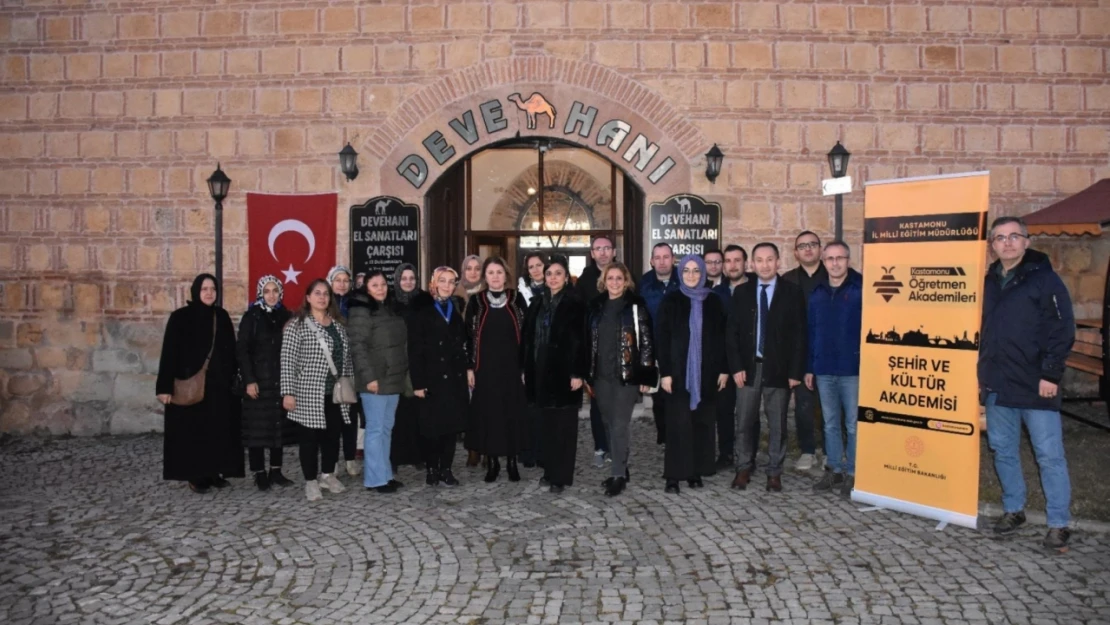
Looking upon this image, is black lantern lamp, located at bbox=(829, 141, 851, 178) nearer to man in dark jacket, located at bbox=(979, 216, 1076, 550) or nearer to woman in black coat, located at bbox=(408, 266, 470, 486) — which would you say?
man in dark jacket, located at bbox=(979, 216, 1076, 550)

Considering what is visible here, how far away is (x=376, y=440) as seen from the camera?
6.93 metres

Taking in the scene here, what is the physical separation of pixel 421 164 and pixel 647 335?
15.2 ft

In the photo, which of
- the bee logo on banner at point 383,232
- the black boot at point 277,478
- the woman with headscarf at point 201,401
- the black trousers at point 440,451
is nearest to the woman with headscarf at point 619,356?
the black trousers at point 440,451

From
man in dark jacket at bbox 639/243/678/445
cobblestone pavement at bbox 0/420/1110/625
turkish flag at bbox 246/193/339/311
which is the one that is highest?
turkish flag at bbox 246/193/339/311

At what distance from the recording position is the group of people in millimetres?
6738

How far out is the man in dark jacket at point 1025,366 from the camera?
5.30 m

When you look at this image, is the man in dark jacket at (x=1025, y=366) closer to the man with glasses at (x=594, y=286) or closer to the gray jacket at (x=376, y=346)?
the man with glasses at (x=594, y=286)

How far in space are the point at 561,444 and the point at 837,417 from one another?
2.18 metres

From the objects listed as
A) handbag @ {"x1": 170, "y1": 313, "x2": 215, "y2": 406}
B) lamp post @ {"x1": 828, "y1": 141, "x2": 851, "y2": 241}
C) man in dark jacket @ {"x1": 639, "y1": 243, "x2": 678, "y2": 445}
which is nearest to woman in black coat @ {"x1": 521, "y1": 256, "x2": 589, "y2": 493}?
man in dark jacket @ {"x1": 639, "y1": 243, "x2": 678, "y2": 445}

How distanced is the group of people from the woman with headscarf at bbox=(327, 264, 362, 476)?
0.11 ft

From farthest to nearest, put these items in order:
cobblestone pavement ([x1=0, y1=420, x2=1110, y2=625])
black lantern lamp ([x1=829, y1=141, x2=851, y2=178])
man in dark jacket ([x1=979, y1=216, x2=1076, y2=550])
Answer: black lantern lamp ([x1=829, y1=141, x2=851, y2=178]) < man in dark jacket ([x1=979, y1=216, x2=1076, y2=550]) < cobblestone pavement ([x1=0, y1=420, x2=1110, y2=625])

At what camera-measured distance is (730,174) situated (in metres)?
10.1

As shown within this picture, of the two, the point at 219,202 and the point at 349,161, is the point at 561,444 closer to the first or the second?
the point at 349,161

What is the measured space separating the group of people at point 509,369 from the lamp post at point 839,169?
2.72 metres
